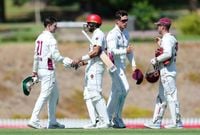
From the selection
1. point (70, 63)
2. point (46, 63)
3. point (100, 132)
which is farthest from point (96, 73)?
point (100, 132)

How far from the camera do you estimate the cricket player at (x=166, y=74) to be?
18.4m

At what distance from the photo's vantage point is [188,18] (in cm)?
4794

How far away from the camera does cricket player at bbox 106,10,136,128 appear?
1866cm

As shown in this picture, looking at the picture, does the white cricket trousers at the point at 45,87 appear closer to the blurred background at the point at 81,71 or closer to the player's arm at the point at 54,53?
the player's arm at the point at 54,53

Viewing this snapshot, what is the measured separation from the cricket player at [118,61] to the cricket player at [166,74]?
2.00 feet

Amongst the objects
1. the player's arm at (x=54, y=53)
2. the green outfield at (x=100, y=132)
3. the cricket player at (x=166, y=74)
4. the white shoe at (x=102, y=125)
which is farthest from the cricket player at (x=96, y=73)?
the cricket player at (x=166, y=74)

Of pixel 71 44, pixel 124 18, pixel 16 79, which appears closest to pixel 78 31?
pixel 71 44

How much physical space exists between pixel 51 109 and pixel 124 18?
230cm

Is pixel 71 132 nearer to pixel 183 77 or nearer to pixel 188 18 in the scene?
pixel 183 77

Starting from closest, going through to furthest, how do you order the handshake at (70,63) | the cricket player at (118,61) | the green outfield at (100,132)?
the green outfield at (100,132)
the handshake at (70,63)
the cricket player at (118,61)

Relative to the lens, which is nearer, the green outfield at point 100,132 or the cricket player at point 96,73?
the green outfield at point 100,132

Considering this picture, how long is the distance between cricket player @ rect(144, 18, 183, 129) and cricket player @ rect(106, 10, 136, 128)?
0.61 m

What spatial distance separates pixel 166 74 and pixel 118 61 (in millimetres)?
1002

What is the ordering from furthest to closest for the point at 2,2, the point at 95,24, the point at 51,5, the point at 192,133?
1. the point at 51,5
2. the point at 2,2
3. the point at 95,24
4. the point at 192,133
